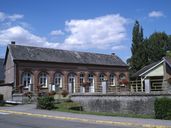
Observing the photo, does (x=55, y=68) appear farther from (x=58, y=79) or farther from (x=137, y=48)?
(x=137, y=48)

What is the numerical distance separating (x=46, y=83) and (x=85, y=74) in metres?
8.28

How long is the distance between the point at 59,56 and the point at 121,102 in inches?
1189

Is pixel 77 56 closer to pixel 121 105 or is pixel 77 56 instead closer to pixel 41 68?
pixel 41 68

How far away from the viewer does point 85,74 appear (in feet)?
189

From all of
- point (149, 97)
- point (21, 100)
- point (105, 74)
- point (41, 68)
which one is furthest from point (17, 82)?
point (149, 97)

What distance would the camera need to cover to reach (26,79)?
166ft

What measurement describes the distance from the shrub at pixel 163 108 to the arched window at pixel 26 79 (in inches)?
1258

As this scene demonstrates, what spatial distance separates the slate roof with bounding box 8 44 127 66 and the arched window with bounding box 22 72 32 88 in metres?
2.45

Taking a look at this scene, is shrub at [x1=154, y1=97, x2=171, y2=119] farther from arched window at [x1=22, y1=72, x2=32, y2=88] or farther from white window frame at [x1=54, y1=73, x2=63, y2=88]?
white window frame at [x1=54, y1=73, x2=63, y2=88]

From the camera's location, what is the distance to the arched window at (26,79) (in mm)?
50219

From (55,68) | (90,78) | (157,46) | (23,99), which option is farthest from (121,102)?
(157,46)

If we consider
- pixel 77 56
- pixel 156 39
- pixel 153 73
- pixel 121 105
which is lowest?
pixel 121 105

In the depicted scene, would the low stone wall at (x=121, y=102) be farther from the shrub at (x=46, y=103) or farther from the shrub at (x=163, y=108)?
the shrub at (x=46, y=103)

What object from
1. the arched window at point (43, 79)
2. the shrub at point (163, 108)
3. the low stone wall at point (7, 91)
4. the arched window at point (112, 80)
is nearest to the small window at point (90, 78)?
the arched window at point (112, 80)
